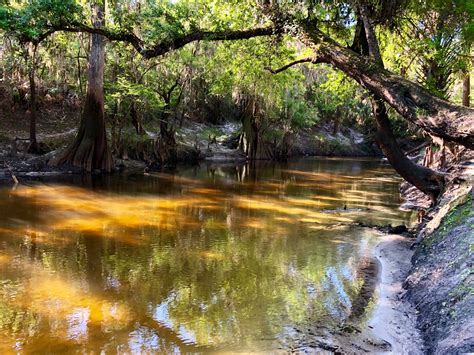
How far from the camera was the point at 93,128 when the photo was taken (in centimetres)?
1891

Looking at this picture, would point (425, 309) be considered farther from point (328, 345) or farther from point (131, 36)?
point (131, 36)

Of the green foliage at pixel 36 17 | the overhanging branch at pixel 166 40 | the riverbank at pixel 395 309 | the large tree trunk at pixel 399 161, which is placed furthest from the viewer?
the overhanging branch at pixel 166 40

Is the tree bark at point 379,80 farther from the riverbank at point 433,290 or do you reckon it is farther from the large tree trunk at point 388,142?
the riverbank at point 433,290

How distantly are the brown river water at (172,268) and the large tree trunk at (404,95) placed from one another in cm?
262

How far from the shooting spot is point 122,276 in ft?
23.6

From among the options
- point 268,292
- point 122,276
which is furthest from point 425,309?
point 122,276

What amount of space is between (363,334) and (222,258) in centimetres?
351

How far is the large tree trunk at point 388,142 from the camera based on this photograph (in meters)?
8.60

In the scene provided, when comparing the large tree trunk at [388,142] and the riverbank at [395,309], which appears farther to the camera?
the large tree trunk at [388,142]

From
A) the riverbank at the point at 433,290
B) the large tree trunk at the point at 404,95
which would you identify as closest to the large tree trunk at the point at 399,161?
the large tree trunk at the point at 404,95

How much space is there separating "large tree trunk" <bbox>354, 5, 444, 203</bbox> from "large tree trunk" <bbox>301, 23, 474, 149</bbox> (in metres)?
0.44

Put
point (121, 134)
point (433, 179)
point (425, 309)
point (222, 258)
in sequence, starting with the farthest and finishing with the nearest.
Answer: point (121, 134) → point (433, 179) → point (222, 258) → point (425, 309)

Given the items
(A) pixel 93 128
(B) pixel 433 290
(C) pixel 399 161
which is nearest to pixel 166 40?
(C) pixel 399 161

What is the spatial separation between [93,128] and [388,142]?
43.2 feet
